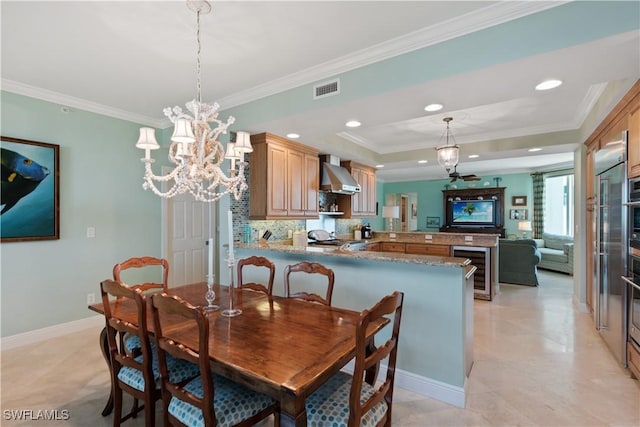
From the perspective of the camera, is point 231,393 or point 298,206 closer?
point 231,393

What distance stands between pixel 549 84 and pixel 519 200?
27.7 feet

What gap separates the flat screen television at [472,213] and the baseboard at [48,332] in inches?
391

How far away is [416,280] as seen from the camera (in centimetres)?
251

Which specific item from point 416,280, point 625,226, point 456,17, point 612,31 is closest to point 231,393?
point 416,280

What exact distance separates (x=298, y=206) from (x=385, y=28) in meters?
2.60

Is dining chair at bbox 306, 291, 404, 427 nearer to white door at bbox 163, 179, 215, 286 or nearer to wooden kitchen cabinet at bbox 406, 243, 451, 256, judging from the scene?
white door at bbox 163, 179, 215, 286

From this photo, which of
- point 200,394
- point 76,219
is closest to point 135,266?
point 200,394

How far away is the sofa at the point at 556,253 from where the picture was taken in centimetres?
697

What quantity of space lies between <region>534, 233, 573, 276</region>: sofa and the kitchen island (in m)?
6.16

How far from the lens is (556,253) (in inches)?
287

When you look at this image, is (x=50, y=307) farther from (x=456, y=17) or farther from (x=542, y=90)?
(x=542, y=90)

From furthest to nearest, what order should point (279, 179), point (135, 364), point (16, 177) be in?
point (279, 179)
point (16, 177)
point (135, 364)

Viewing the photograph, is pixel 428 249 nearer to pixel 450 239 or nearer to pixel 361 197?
pixel 450 239

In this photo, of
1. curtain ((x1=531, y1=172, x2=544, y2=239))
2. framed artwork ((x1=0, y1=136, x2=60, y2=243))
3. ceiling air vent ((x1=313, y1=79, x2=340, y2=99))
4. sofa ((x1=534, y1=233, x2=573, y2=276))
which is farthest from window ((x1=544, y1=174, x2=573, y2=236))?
framed artwork ((x1=0, y1=136, x2=60, y2=243))
